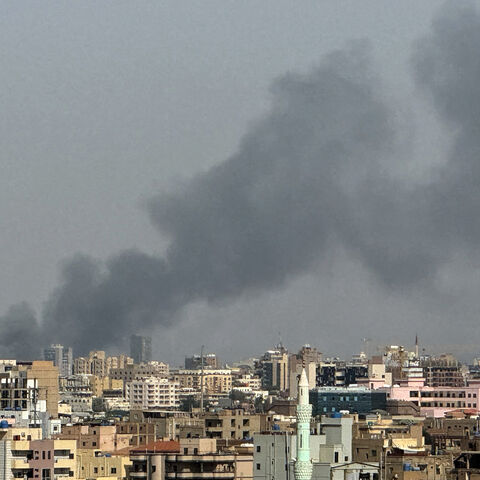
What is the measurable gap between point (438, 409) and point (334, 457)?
322 feet

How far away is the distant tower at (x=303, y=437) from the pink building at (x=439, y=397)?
333ft

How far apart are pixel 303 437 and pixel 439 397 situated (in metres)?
108

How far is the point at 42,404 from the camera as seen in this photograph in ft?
427

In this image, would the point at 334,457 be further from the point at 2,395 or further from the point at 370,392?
the point at 370,392

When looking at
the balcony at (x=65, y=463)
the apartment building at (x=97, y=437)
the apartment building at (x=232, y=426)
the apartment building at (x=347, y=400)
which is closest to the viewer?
the balcony at (x=65, y=463)

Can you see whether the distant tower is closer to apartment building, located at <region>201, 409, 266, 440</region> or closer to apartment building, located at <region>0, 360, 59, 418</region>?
apartment building, located at <region>201, 409, 266, 440</region>

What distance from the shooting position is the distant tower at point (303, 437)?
229 feet


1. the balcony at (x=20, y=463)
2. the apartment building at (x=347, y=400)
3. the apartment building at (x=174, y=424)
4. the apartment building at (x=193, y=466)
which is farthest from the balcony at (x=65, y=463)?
the apartment building at (x=347, y=400)

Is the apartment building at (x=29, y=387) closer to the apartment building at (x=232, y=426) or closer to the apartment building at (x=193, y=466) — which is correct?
the apartment building at (x=232, y=426)

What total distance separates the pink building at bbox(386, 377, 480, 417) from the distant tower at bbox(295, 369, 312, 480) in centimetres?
10154

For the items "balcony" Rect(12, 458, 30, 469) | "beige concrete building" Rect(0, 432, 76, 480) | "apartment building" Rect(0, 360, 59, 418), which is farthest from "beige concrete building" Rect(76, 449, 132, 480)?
"apartment building" Rect(0, 360, 59, 418)

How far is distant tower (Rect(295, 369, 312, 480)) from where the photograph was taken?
229 ft

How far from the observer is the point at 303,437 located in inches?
2790

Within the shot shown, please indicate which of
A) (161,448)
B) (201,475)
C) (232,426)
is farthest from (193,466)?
(232,426)
